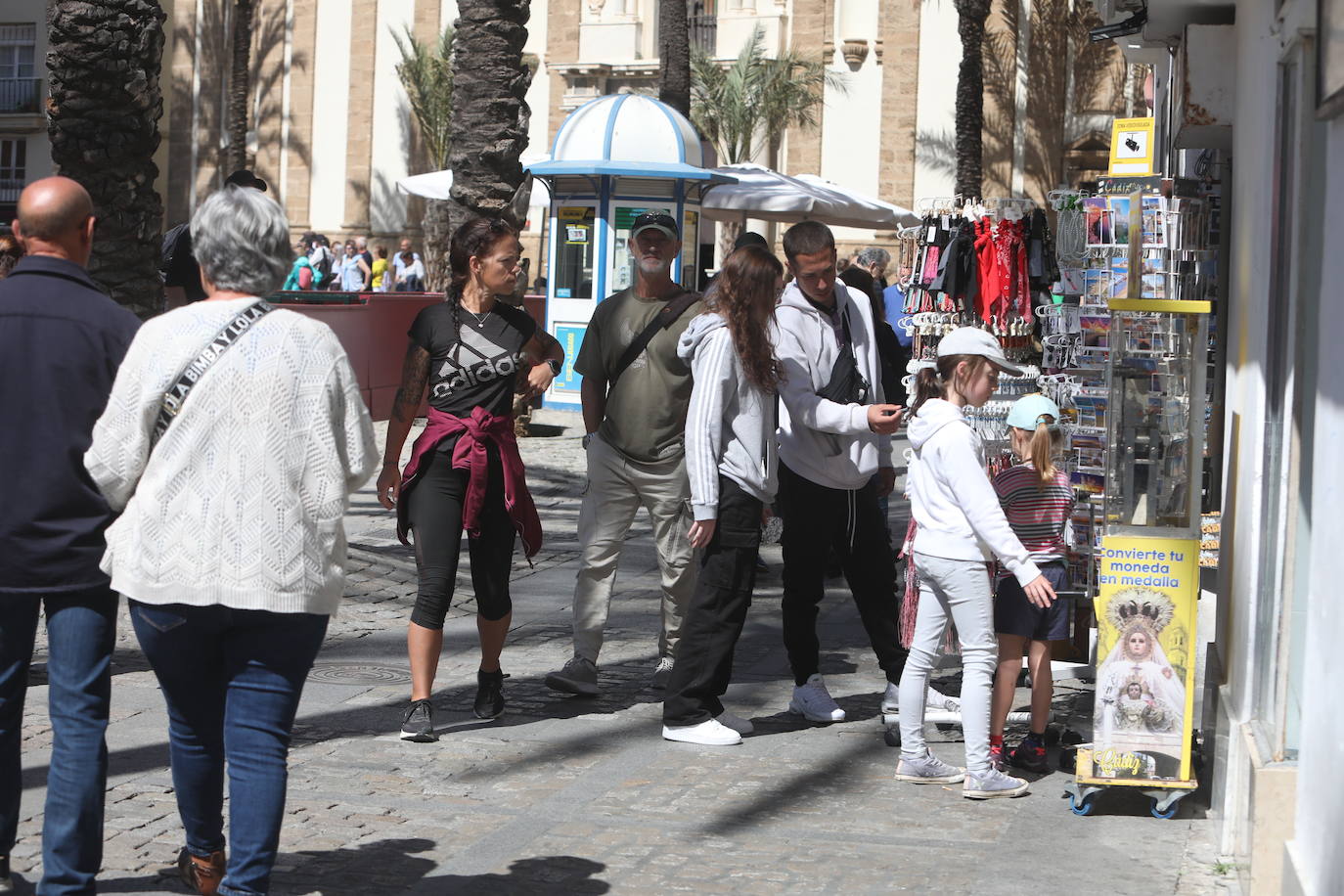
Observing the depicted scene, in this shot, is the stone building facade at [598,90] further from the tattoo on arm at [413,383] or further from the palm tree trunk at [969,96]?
the tattoo on arm at [413,383]

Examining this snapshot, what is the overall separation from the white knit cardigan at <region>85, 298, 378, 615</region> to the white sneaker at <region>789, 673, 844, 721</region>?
336cm

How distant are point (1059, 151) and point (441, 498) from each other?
3358cm

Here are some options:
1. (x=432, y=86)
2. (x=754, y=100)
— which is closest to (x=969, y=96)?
(x=754, y=100)

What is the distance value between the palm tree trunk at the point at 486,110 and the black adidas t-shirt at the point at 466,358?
22.8 ft

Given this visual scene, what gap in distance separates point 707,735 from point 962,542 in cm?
133

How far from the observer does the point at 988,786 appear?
6.16 m

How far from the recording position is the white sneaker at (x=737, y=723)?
22.9 ft

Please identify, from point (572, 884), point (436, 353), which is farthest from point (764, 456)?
point (572, 884)

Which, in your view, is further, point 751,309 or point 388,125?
point 388,125

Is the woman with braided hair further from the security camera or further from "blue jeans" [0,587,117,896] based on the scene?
the security camera

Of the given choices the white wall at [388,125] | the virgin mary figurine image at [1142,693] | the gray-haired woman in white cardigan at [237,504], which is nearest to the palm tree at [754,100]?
the white wall at [388,125]

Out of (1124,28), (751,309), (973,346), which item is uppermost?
(1124,28)

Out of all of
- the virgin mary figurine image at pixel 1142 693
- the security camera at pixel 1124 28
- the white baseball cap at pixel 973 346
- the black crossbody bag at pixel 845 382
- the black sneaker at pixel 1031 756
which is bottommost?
the black sneaker at pixel 1031 756

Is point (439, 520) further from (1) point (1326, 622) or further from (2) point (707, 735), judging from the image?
(1) point (1326, 622)
